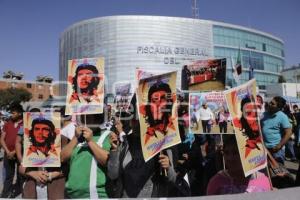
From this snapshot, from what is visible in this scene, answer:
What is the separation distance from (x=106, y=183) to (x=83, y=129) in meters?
0.50

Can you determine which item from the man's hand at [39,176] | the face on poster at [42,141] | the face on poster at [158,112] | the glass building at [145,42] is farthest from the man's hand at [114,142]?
the glass building at [145,42]

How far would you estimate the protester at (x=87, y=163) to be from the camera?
121 inches

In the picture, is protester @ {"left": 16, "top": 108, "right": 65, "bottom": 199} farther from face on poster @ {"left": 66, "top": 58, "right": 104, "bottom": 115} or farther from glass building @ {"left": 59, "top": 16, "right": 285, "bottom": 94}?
glass building @ {"left": 59, "top": 16, "right": 285, "bottom": 94}

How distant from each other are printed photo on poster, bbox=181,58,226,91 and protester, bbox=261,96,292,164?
1345mm

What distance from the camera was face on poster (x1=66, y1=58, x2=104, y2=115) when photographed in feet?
11.0

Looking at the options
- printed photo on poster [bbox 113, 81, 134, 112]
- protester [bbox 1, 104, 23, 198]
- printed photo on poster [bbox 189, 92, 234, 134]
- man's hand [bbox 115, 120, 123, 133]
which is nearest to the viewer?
man's hand [bbox 115, 120, 123, 133]

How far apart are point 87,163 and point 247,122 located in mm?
1413

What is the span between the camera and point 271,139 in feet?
17.4

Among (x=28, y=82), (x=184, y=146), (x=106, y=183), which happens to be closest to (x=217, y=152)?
(x=184, y=146)

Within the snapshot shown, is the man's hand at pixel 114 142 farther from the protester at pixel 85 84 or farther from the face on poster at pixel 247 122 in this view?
the face on poster at pixel 247 122

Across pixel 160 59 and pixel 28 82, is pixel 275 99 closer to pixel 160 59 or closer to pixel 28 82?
pixel 160 59

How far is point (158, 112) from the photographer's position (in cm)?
309

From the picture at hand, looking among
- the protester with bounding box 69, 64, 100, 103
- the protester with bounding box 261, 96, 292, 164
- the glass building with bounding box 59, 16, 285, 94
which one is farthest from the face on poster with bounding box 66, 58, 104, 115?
the glass building with bounding box 59, 16, 285, 94

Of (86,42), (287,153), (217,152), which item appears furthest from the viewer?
(86,42)
